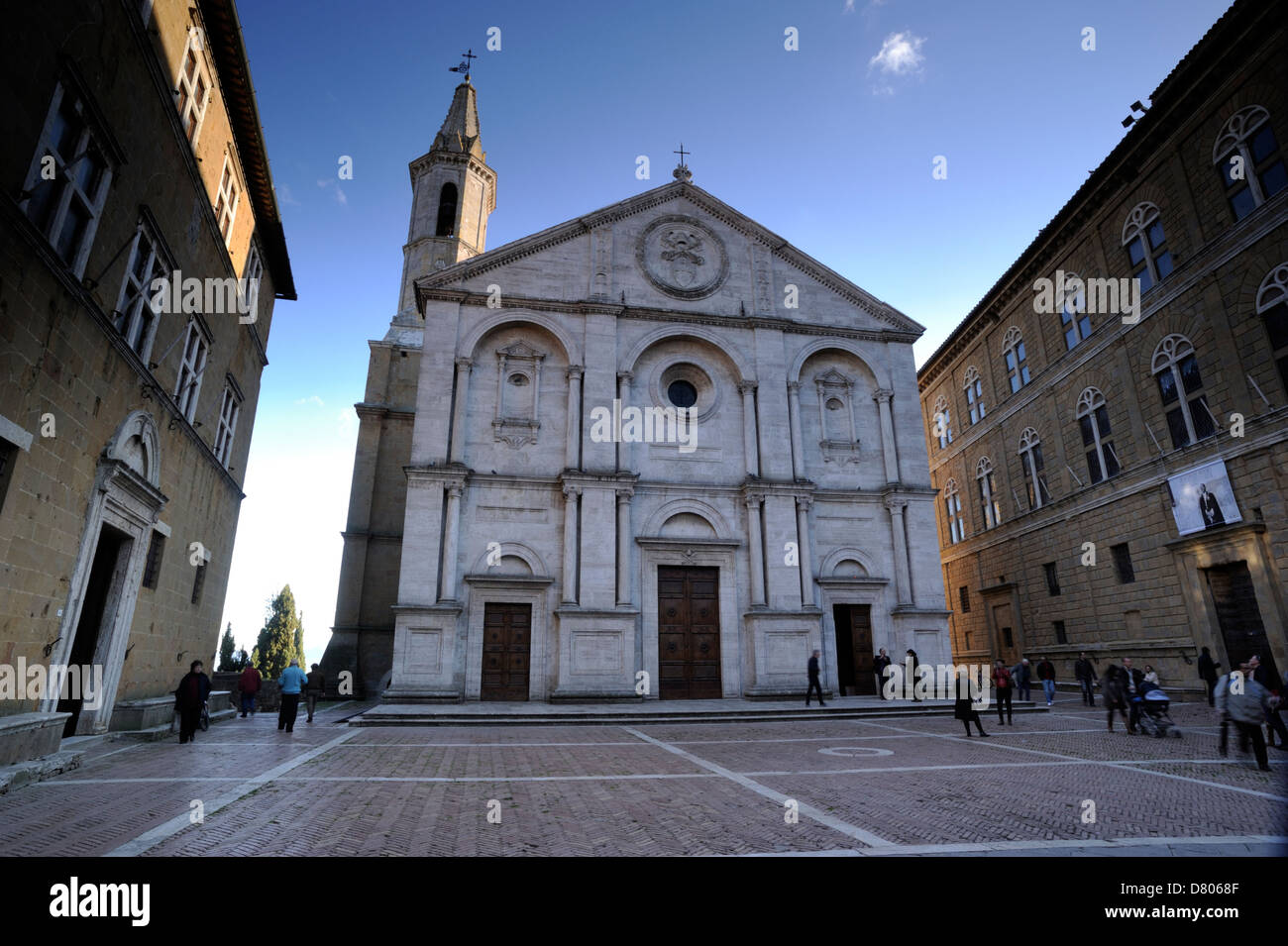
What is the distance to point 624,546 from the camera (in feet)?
75.6

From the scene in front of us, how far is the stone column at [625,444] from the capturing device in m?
24.0

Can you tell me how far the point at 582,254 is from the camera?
26.6 metres

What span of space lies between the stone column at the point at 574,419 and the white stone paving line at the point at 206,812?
1276 cm

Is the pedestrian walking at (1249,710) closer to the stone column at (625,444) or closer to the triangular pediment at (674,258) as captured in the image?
the stone column at (625,444)

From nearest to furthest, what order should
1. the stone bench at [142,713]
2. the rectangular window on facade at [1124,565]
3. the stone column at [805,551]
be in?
the stone bench at [142,713], the stone column at [805,551], the rectangular window on facade at [1124,565]

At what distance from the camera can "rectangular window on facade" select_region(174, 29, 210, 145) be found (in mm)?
14656

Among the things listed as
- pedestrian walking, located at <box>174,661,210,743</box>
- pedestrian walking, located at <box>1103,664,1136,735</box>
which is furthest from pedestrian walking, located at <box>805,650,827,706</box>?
pedestrian walking, located at <box>174,661,210,743</box>

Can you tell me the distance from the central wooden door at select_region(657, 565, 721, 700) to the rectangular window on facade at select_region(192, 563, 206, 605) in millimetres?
13649

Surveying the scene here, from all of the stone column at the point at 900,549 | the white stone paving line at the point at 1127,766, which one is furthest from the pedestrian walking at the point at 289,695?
the stone column at the point at 900,549

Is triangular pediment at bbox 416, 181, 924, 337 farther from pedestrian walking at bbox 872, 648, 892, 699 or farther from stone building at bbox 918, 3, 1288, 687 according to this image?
pedestrian walking at bbox 872, 648, 892, 699

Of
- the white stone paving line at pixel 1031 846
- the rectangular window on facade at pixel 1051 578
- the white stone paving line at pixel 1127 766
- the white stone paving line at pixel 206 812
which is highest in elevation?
the rectangular window on facade at pixel 1051 578

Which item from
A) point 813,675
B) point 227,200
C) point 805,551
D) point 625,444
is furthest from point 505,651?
point 227,200

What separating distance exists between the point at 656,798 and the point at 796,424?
62.5ft

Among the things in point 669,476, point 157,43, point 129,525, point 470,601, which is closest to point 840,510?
point 669,476
